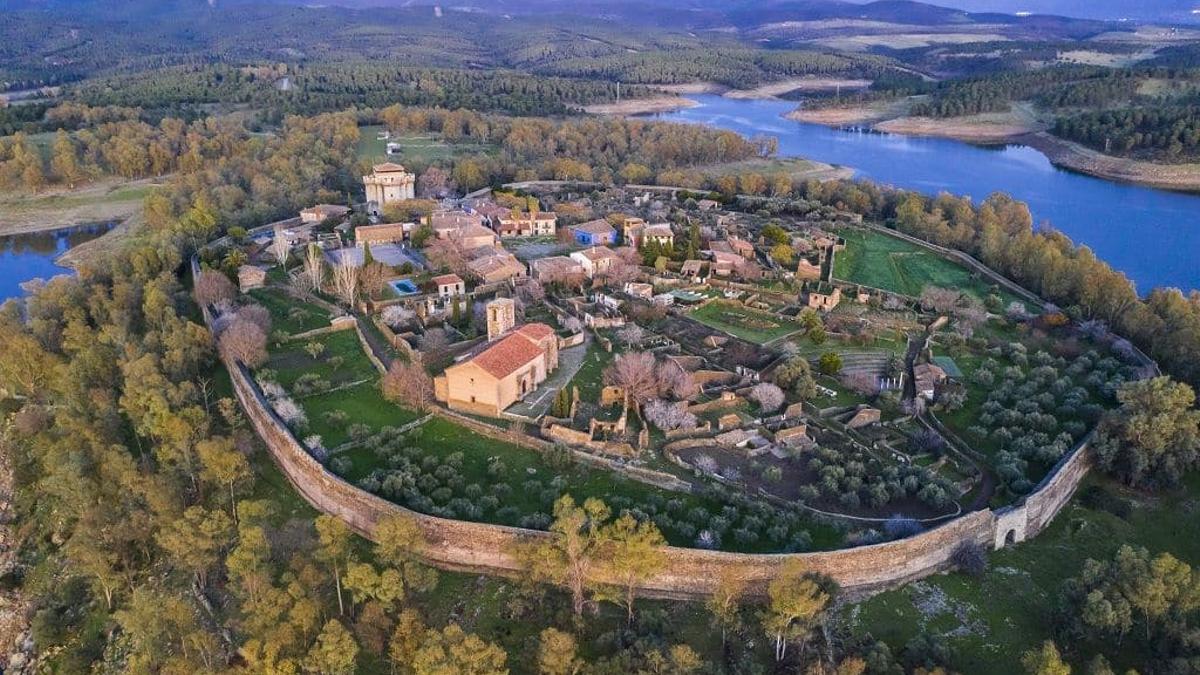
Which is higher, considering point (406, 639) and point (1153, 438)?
point (1153, 438)

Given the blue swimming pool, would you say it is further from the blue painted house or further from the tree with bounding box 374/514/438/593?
the tree with bounding box 374/514/438/593

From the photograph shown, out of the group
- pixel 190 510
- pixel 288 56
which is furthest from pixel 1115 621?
pixel 288 56

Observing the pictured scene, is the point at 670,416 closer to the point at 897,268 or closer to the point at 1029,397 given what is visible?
the point at 1029,397

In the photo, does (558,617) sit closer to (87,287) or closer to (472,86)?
(87,287)

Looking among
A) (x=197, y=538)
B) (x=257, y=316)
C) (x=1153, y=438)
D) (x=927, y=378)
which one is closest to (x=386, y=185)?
(x=257, y=316)

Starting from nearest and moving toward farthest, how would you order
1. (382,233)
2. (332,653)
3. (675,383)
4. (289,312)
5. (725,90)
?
(332,653)
(675,383)
(289,312)
(382,233)
(725,90)
